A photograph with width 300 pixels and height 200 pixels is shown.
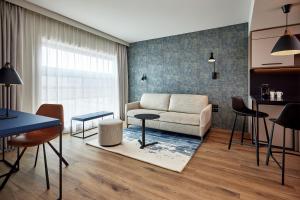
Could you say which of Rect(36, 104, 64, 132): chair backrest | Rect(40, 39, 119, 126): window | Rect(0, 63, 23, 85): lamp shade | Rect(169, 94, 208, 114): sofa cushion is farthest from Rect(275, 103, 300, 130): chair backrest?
Rect(40, 39, 119, 126): window

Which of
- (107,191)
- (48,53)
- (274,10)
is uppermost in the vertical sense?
(274,10)

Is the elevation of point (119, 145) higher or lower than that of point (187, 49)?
lower

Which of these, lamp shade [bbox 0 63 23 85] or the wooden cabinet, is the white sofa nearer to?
the wooden cabinet

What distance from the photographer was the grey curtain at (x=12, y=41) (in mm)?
2494

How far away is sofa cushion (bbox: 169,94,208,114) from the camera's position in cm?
359

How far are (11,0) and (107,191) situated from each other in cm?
317

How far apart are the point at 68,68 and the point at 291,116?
3.83 meters

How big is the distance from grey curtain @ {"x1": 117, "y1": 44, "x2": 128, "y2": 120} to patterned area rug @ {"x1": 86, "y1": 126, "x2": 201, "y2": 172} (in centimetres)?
145

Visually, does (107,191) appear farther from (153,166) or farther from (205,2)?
(205,2)

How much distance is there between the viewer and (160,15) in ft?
10.1

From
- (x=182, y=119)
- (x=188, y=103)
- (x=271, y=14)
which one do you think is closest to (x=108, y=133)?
(x=182, y=119)

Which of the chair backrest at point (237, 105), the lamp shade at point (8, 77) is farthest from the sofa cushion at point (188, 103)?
the lamp shade at point (8, 77)

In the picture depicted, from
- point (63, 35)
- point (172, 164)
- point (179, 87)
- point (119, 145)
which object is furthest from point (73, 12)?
point (172, 164)

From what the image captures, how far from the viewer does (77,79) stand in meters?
3.65
